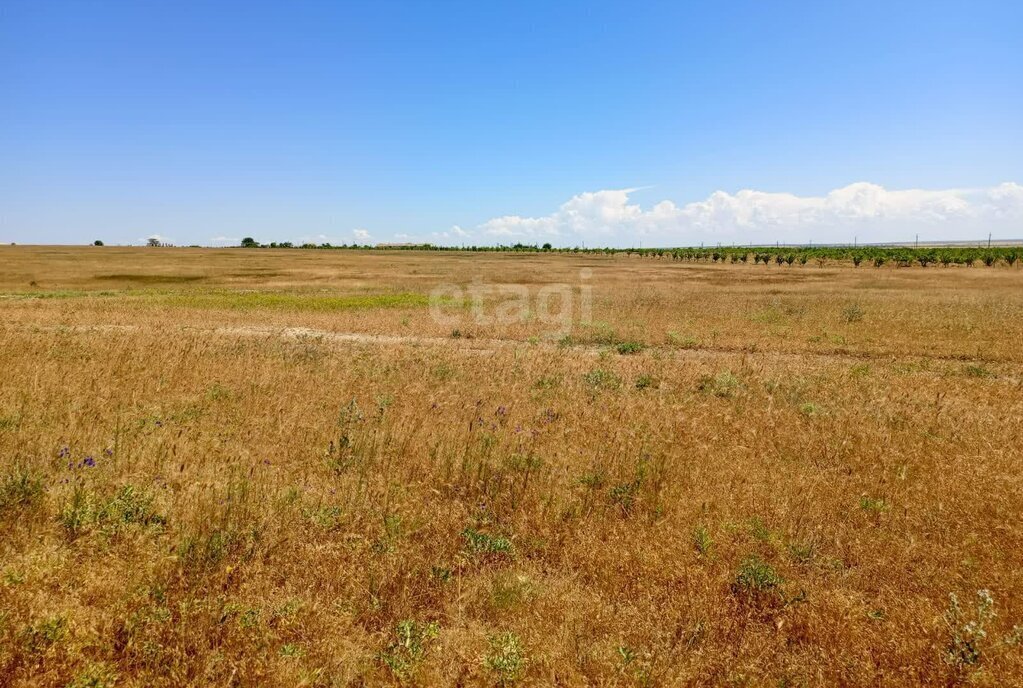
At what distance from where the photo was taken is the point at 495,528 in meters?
5.17

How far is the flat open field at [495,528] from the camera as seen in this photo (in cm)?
348

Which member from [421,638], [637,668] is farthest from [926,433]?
[421,638]

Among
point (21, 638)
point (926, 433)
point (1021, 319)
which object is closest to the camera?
point (21, 638)

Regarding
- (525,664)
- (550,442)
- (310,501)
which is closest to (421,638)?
(525,664)

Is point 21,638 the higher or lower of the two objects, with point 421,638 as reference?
higher

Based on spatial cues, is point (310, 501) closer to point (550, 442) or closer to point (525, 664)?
point (525, 664)

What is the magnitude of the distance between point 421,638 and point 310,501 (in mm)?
2212

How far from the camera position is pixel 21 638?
10.8ft

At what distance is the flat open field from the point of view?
348cm

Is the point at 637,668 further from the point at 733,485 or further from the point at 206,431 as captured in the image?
the point at 206,431

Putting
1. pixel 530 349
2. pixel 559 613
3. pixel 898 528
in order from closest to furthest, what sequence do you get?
pixel 559 613 → pixel 898 528 → pixel 530 349

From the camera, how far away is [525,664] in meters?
3.44

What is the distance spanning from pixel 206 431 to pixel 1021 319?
3051 centimetres

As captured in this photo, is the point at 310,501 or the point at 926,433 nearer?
the point at 310,501
